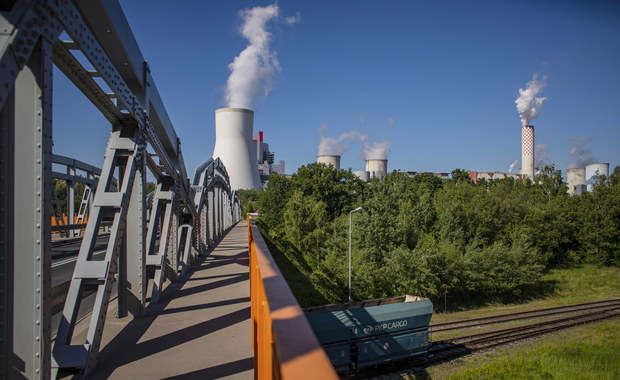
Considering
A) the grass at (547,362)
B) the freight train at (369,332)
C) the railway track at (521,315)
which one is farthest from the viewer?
the railway track at (521,315)

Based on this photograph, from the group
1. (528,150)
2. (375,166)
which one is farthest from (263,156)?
(528,150)

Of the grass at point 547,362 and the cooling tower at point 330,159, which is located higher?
the cooling tower at point 330,159

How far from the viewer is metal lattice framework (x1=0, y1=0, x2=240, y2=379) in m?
2.91

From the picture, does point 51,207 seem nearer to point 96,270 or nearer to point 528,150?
point 96,270

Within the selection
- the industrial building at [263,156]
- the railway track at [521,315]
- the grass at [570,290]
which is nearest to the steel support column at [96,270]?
the railway track at [521,315]

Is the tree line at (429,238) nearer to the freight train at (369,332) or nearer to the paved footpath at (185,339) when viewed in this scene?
the freight train at (369,332)

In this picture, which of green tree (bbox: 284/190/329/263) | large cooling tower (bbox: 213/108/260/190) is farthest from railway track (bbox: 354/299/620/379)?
large cooling tower (bbox: 213/108/260/190)

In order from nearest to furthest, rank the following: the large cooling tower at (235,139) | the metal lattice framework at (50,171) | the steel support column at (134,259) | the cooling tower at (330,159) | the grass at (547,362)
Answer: the metal lattice framework at (50,171), the steel support column at (134,259), the grass at (547,362), the large cooling tower at (235,139), the cooling tower at (330,159)

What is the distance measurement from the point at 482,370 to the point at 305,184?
99.4 feet

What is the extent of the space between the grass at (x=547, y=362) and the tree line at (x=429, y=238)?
6.25 metres

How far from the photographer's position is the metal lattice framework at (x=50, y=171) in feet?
9.54

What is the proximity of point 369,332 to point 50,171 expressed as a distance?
29.2 ft

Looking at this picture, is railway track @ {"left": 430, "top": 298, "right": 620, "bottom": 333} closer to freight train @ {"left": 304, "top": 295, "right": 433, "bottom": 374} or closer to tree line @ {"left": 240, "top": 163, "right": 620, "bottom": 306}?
freight train @ {"left": 304, "top": 295, "right": 433, "bottom": 374}

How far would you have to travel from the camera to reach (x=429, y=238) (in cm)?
2672
